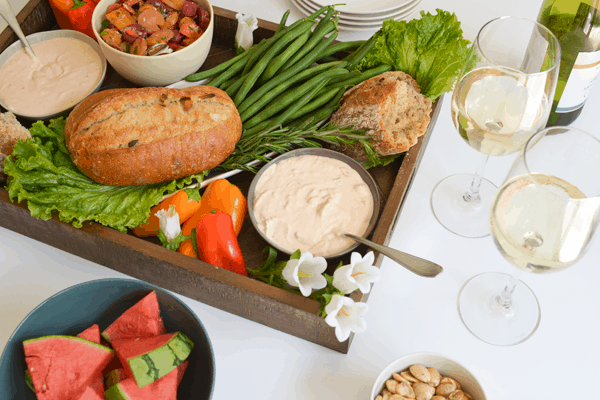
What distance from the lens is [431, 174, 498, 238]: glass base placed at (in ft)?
4.74

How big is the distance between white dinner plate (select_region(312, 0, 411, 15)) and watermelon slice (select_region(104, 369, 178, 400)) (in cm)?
138

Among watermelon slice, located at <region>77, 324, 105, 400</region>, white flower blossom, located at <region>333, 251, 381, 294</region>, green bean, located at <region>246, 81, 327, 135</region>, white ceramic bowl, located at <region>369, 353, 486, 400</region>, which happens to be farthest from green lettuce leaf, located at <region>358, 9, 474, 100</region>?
watermelon slice, located at <region>77, 324, 105, 400</region>

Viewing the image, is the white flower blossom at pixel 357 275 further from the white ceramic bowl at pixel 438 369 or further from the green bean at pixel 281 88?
the green bean at pixel 281 88

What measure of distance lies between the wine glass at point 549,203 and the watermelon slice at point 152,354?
0.68 meters

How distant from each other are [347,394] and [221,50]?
123 cm

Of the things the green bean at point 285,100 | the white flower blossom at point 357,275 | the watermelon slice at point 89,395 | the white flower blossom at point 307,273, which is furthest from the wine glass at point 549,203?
the watermelon slice at point 89,395

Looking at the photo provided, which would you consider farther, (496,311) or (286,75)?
(286,75)

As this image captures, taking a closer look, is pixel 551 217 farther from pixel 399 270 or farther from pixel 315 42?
pixel 315 42

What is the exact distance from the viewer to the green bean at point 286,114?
1.49 meters

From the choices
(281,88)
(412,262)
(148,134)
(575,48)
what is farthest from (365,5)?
(412,262)

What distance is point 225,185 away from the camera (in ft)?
4.44

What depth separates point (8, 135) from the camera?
4.30 feet

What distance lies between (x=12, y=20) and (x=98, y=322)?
1038mm

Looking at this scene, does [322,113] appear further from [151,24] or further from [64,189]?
[64,189]
